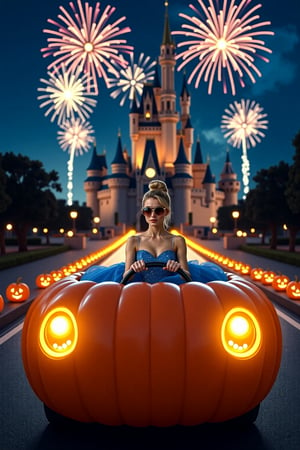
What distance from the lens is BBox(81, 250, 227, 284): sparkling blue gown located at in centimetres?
424

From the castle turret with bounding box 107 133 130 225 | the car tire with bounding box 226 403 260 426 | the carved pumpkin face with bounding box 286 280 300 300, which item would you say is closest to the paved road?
the car tire with bounding box 226 403 260 426

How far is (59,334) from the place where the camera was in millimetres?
3363

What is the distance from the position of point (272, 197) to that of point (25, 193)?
58.2ft

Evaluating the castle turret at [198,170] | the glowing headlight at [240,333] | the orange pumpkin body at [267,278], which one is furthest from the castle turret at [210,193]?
the glowing headlight at [240,333]

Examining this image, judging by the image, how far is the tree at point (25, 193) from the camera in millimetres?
29453

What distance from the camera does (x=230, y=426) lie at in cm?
375

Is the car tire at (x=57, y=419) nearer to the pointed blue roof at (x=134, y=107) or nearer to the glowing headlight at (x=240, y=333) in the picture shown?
the glowing headlight at (x=240, y=333)

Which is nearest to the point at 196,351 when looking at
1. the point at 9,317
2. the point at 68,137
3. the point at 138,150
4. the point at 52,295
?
the point at 52,295

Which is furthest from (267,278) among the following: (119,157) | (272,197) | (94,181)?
(94,181)

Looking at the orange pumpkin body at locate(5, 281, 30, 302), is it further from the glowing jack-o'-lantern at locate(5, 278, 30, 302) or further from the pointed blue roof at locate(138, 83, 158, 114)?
the pointed blue roof at locate(138, 83, 158, 114)

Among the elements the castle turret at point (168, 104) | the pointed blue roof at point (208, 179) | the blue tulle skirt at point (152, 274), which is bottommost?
the blue tulle skirt at point (152, 274)

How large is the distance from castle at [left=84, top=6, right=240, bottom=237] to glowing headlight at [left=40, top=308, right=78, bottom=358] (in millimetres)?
78416

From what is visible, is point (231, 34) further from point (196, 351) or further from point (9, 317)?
point (196, 351)

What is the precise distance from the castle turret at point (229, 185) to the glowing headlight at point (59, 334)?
100 metres
